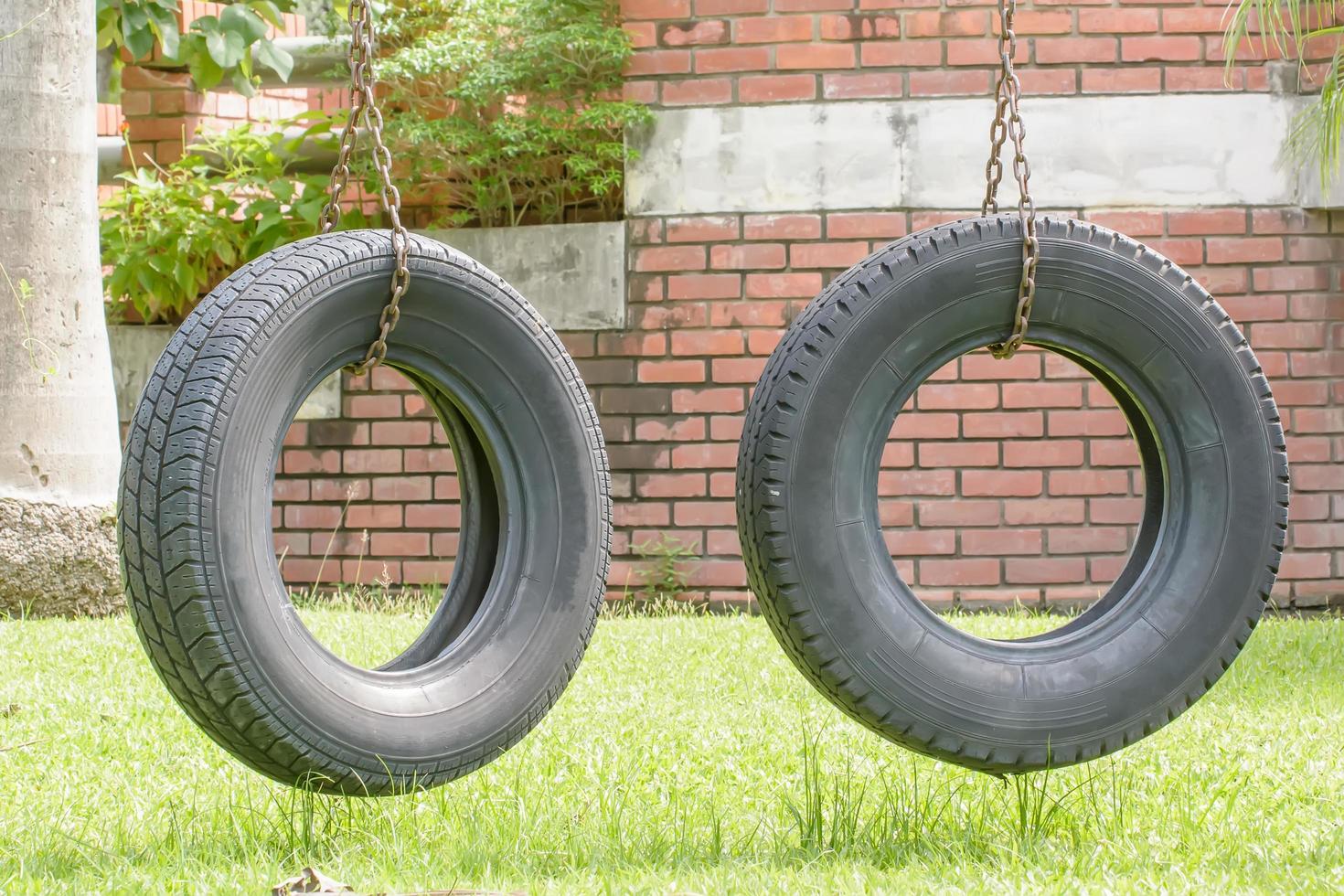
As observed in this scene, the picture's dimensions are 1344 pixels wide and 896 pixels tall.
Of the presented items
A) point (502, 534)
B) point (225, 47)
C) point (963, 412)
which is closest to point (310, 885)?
point (502, 534)

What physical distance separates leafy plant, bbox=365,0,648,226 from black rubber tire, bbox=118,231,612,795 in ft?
9.80

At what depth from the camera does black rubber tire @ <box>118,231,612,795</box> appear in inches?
71.9

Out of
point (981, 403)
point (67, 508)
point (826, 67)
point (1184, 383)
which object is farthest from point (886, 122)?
point (67, 508)

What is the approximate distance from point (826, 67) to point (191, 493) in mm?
3859

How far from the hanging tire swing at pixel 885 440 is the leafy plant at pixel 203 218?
12.1ft

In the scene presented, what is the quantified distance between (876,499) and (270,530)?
3.23 feet

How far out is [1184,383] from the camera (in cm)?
212

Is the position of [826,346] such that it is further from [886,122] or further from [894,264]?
[886,122]

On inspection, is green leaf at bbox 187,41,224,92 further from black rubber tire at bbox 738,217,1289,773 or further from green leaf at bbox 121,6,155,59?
black rubber tire at bbox 738,217,1289,773

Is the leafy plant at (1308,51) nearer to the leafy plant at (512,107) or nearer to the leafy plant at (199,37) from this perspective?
the leafy plant at (512,107)

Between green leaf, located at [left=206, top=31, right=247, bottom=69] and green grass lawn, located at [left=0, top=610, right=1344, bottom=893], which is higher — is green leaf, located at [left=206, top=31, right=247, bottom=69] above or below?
above

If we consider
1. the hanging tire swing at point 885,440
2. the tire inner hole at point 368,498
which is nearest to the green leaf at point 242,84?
the tire inner hole at point 368,498

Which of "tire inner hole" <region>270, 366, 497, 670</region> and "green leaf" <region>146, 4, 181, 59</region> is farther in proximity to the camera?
"tire inner hole" <region>270, 366, 497, 670</region>

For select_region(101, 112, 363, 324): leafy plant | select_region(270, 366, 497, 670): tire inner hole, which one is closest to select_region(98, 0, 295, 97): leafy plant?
select_region(101, 112, 363, 324): leafy plant
